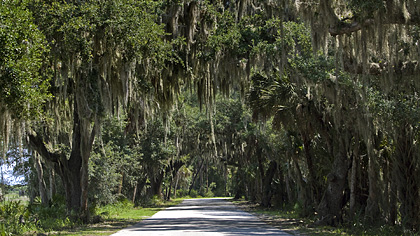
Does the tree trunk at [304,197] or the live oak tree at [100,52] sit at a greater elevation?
the live oak tree at [100,52]

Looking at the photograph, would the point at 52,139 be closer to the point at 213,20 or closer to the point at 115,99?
the point at 115,99

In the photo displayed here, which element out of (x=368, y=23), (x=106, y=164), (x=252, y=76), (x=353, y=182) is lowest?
(x=353, y=182)

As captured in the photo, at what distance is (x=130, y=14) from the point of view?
11930 mm

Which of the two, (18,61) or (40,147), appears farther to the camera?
(40,147)

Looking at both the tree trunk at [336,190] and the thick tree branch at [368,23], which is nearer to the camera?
the thick tree branch at [368,23]

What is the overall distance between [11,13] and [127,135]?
59.9 feet

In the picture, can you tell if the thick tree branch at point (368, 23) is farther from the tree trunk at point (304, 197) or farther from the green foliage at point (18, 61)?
the tree trunk at point (304, 197)

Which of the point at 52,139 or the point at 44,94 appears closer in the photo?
the point at 44,94

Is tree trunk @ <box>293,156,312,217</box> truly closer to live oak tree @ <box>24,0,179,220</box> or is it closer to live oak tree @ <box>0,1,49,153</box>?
live oak tree @ <box>24,0,179,220</box>

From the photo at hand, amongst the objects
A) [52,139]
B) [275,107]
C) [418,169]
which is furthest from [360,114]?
[52,139]

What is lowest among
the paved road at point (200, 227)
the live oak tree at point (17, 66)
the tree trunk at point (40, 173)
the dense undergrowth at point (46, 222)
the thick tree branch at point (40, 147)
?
the paved road at point (200, 227)

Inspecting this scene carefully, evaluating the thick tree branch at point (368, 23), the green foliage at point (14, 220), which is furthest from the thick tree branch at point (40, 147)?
the thick tree branch at point (368, 23)

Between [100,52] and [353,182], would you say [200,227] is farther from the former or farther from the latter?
[100,52]

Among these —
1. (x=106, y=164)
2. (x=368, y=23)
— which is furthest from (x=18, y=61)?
(x=106, y=164)
